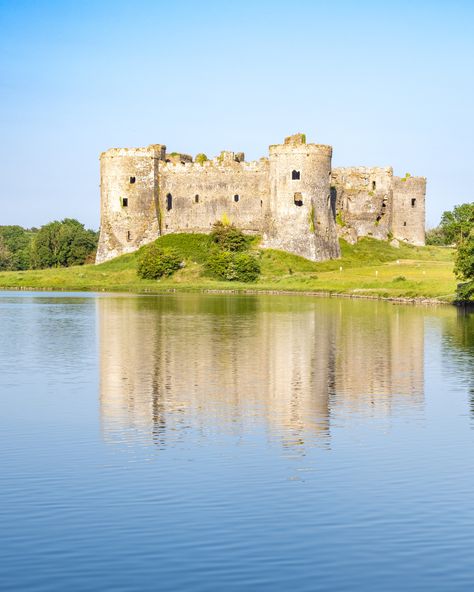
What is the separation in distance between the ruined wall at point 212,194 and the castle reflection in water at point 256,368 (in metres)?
29.1

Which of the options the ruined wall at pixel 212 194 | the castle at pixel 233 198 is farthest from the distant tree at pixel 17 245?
the ruined wall at pixel 212 194

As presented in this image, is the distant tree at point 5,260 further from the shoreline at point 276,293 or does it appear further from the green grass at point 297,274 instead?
the shoreline at point 276,293

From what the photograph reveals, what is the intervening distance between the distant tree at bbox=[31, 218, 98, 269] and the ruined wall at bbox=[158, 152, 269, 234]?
595 inches

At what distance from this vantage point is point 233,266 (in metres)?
79.2

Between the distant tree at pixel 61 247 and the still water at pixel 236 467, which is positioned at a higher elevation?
the distant tree at pixel 61 247

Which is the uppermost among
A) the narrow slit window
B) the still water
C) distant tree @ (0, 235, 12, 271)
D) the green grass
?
the narrow slit window

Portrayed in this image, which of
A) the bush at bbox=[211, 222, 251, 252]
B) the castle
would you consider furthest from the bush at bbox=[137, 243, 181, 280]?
the castle

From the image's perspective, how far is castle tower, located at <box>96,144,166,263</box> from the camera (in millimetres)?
86188

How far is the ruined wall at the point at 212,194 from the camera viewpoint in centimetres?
8550

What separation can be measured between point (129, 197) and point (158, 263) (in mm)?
7977

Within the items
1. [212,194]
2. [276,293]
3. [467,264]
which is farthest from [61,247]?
[467,264]

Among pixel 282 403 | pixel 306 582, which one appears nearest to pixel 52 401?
pixel 282 403

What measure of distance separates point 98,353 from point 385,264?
47.6m

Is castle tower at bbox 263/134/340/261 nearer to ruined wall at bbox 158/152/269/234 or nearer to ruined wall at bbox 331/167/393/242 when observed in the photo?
ruined wall at bbox 158/152/269/234
